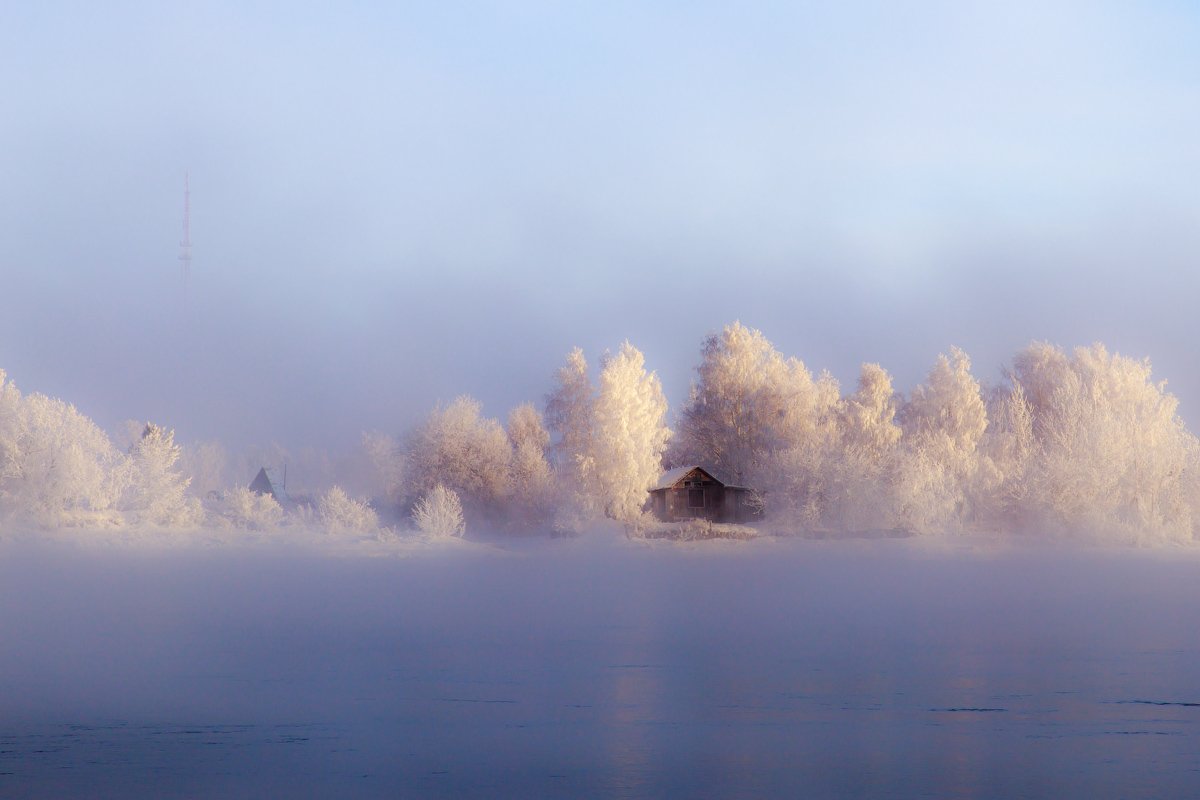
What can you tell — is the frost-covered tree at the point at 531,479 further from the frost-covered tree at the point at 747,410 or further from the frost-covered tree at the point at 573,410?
the frost-covered tree at the point at 747,410

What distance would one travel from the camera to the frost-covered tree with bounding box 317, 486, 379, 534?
50.2 meters

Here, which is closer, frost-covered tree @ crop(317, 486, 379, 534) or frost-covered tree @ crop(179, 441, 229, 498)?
frost-covered tree @ crop(317, 486, 379, 534)

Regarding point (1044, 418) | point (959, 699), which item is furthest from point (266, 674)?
point (1044, 418)

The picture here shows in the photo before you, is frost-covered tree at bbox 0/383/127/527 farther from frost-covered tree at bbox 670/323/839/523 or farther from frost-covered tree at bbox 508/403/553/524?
frost-covered tree at bbox 670/323/839/523

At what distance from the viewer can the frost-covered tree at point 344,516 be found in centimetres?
5025

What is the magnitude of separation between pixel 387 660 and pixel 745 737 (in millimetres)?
9241

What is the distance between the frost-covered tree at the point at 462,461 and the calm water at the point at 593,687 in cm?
1617

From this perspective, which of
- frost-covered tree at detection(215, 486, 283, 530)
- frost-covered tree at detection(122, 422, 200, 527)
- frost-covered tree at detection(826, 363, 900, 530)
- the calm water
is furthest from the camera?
frost-covered tree at detection(826, 363, 900, 530)

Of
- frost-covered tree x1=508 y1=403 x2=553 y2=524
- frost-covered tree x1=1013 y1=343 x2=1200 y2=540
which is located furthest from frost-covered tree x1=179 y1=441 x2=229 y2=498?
frost-covered tree x1=1013 y1=343 x2=1200 y2=540

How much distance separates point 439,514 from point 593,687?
32.9 m

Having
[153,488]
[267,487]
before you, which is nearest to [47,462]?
[153,488]

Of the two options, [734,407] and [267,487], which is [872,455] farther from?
[267,487]

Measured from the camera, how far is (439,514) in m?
51.3

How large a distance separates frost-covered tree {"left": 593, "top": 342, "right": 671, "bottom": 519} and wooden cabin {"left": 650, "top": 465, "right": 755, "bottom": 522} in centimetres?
189
